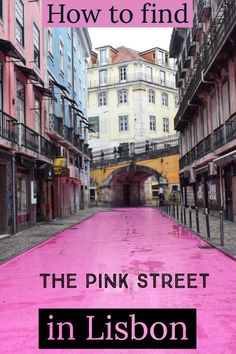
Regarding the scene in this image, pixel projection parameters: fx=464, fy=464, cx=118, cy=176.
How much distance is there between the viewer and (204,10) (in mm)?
20469

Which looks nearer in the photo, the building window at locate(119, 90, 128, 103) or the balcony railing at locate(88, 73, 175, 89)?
the balcony railing at locate(88, 73, 175, 89)

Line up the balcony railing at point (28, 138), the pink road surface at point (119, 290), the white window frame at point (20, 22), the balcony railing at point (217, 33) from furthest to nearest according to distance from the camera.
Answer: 1. the white window frame at point (20, 22)
2. the balcony railing at point (28, 138)
3. the balcony railing at point (217, 33)
4. the pink road surface at point (119, 290)

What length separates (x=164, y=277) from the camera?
6590mm

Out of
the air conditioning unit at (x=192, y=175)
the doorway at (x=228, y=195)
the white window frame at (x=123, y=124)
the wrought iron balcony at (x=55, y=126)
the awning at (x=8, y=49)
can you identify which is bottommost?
the doorway at (x=228, y=195)

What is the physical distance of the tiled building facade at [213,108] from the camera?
16297 mm

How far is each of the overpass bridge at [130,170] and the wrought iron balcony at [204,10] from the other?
55.8ft

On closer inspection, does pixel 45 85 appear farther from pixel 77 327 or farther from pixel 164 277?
pixel 77 327

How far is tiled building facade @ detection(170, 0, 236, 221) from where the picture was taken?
16.3m

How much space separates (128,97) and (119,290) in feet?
145

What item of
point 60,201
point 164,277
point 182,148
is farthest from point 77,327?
point 182,148

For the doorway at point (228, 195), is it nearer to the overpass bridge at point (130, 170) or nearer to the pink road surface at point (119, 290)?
the pink road surface at point (119, 290)

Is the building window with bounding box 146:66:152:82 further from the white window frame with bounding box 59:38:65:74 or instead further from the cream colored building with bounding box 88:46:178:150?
the white window frame with bounding box 59:38:65:74

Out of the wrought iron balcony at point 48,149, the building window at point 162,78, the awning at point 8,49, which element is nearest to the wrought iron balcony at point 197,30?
the wrought iron balcony at point 48,149

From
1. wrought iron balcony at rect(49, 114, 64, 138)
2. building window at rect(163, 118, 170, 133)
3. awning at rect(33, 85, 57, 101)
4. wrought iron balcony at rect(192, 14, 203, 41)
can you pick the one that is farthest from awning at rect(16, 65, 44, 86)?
building window at rect(163, 118, 170, 133)
